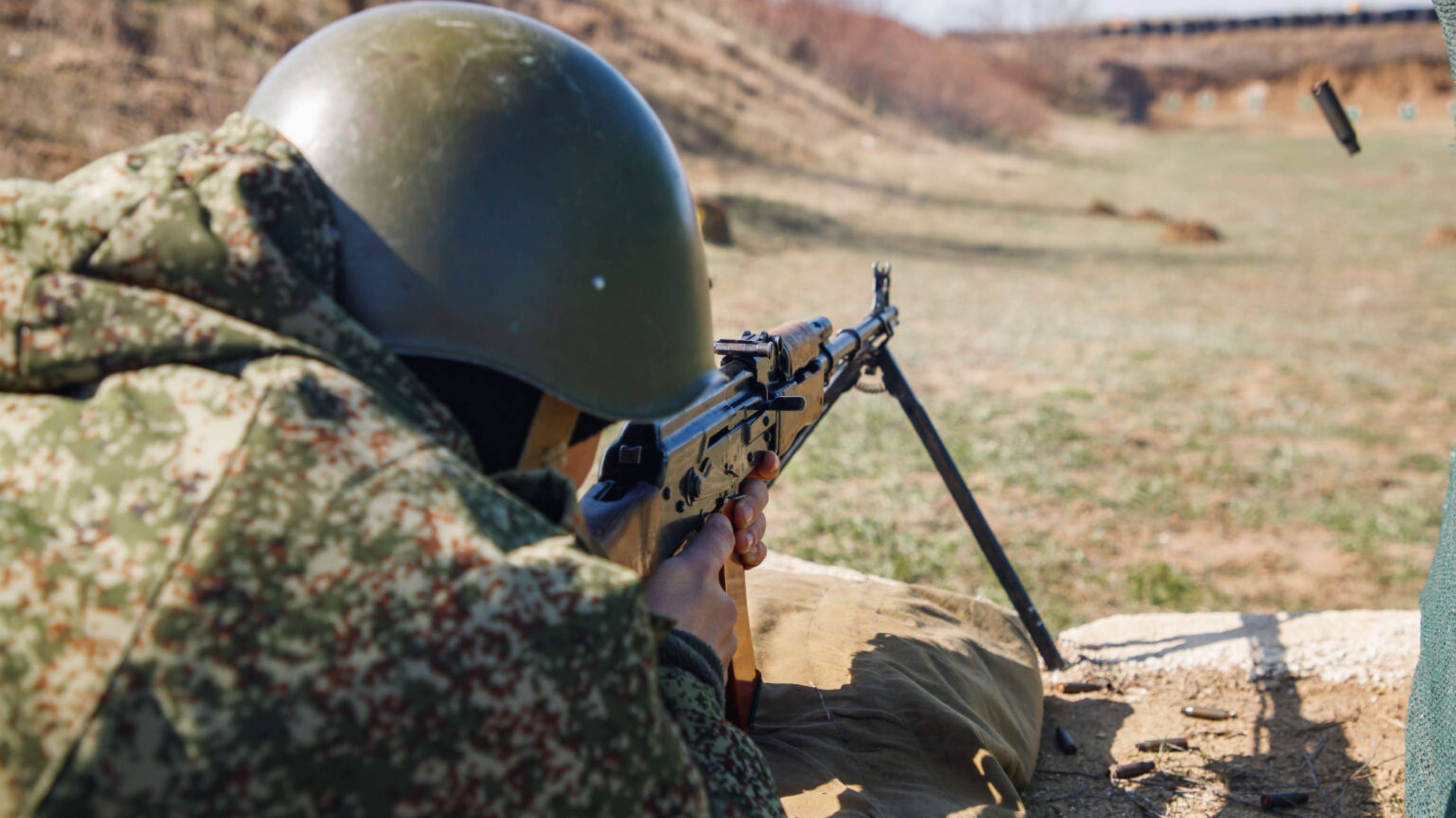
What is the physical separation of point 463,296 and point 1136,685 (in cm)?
299

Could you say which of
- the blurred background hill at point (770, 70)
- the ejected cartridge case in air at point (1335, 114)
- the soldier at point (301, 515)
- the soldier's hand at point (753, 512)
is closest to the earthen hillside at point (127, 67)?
the blurred background hill at point (770, 70)

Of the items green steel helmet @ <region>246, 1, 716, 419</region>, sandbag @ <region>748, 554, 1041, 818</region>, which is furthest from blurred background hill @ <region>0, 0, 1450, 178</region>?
green steel helmet @ <region>246, 1, 716, 419</region>

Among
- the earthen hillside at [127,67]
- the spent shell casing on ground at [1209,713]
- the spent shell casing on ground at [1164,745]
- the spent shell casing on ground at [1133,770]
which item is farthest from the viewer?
the earthen hillside at [127,67]

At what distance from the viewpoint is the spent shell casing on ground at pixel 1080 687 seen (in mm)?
3562

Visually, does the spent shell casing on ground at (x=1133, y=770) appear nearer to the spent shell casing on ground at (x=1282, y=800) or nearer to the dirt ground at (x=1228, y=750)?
the dirt ground at (x=1228, y=750)

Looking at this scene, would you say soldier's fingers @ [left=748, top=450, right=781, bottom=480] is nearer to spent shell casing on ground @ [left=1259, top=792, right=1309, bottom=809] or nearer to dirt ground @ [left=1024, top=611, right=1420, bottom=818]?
dirt ground @ [left=1024, top=611, right=1420, bottom=818]

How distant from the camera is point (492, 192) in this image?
1.55 metres

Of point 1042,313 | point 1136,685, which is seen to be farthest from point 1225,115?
point 1136,685

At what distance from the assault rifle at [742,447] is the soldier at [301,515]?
1.52 feet

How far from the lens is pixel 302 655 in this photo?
107 cm

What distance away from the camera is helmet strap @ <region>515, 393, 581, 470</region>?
1602 mm

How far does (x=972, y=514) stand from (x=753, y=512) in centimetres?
159

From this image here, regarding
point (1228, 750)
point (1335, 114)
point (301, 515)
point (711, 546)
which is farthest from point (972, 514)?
point (301, 515)

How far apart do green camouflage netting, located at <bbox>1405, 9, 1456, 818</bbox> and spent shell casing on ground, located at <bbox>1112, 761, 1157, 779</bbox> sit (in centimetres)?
64
